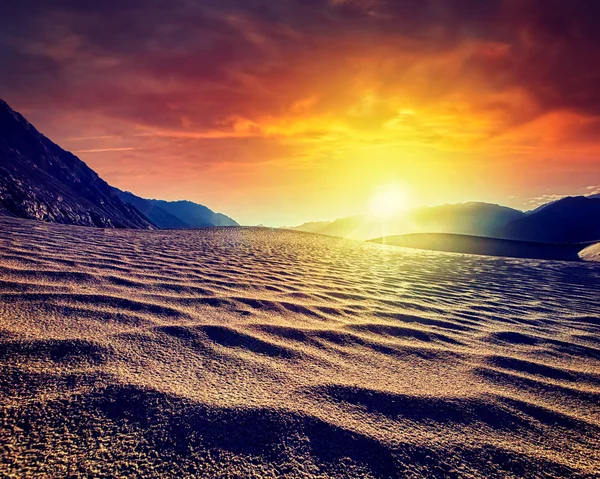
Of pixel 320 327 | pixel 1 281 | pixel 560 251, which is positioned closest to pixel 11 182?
pixel 1 281

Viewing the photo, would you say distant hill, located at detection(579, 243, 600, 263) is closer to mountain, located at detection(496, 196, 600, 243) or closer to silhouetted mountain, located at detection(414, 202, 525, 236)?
mountain, located at detection(496, 196, 600, 243)

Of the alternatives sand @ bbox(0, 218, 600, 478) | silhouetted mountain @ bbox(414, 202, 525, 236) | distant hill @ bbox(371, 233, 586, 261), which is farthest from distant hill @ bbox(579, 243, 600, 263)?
silhouetted mountain @ bbox(414, 202, 525, 236)

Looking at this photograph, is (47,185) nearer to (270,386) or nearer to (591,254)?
(270,386)

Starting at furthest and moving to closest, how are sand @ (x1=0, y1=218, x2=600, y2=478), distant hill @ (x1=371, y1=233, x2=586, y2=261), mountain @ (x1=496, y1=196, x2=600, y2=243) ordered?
mountain @ (x1=496, y1=196, x2=600, y2=243)
distant hill @ (x1=371, y1=233, x2=586, y2=261)
sand @ (x1=0, y1=218, x2=600, y2=478)

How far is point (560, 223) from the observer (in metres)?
68.6

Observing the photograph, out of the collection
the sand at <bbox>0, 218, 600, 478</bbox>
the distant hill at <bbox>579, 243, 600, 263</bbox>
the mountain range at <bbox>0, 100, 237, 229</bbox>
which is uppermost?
the mountain range at <bbox>0, 100, 237, 229</bbox>

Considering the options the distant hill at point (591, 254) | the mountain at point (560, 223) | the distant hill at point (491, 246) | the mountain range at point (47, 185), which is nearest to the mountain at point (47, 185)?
Result: the mountain range at point (47, 185)

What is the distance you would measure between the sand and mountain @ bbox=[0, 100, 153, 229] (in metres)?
14.4

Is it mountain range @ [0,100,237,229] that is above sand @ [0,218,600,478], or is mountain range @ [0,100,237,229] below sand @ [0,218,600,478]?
above

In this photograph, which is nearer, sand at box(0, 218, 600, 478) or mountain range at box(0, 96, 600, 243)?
sand at box(0, 218, 600, 478)

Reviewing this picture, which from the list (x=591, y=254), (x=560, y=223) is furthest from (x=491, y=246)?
(x=560, y=223)

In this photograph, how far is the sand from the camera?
102cm

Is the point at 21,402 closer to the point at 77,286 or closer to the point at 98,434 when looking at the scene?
the point at 98,434

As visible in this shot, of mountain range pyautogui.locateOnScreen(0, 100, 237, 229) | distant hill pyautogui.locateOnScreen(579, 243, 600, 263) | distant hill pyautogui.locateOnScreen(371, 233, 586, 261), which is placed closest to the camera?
distant hill pyautogui.locateOnScreen(579, 243, 600, 263)
